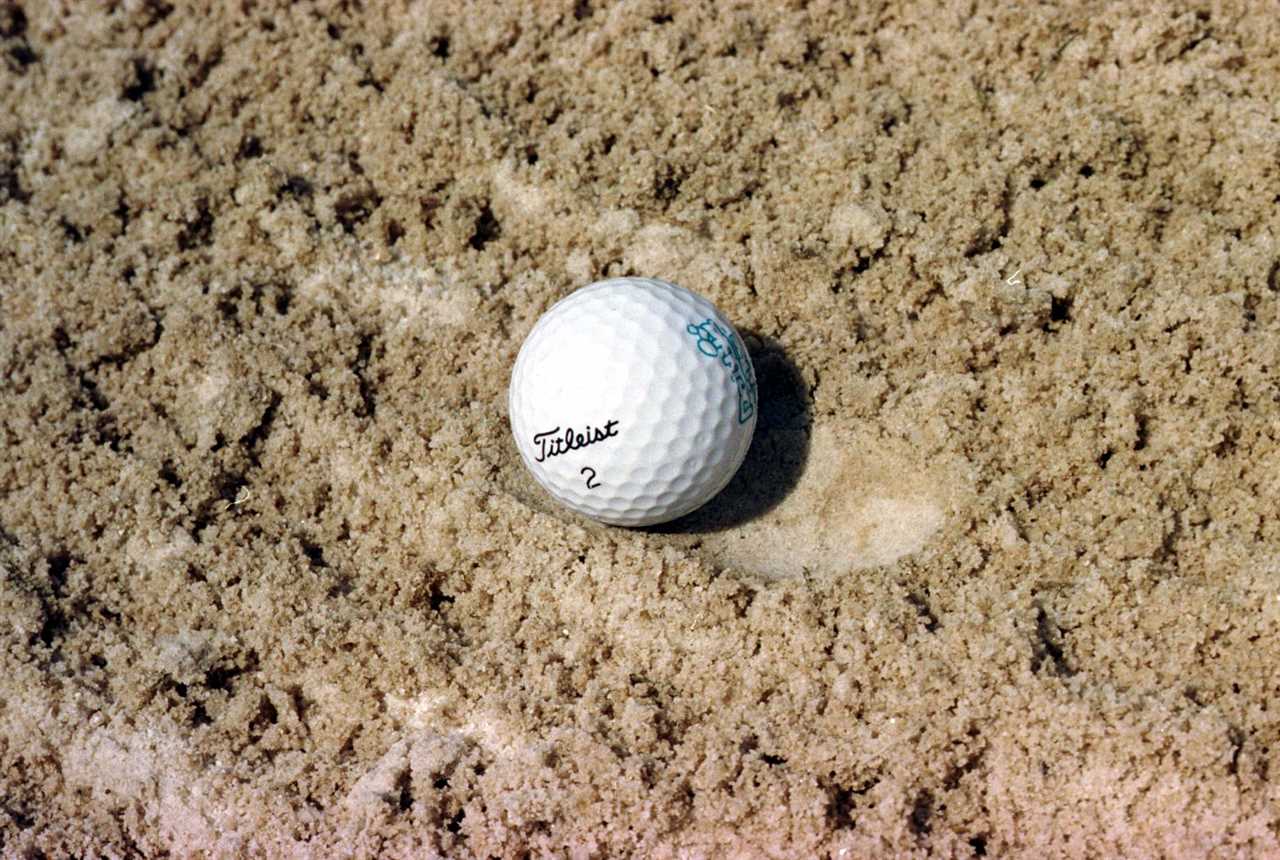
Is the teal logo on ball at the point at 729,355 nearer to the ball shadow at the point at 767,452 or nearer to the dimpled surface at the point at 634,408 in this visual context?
the dimpled surface at the point at 634,408

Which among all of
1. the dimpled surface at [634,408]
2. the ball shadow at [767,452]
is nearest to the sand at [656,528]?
the ball shadow at [767,452]

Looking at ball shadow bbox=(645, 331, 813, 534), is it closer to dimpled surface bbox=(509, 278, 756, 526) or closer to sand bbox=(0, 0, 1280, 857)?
sand bbox=(0, 0, 1280, 857)

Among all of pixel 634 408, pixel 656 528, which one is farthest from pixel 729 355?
pixel 656 528

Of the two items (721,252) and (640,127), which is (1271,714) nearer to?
(721,252)

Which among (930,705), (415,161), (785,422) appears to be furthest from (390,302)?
(930,705)

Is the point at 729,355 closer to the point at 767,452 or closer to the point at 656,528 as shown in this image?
the point at 767,452

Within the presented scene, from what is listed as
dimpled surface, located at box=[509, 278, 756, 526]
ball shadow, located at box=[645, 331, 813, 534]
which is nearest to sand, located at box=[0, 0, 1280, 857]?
ball shadow, located at box=[645, 331, 813, 534]

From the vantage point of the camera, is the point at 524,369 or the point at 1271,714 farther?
the point at 524,369
